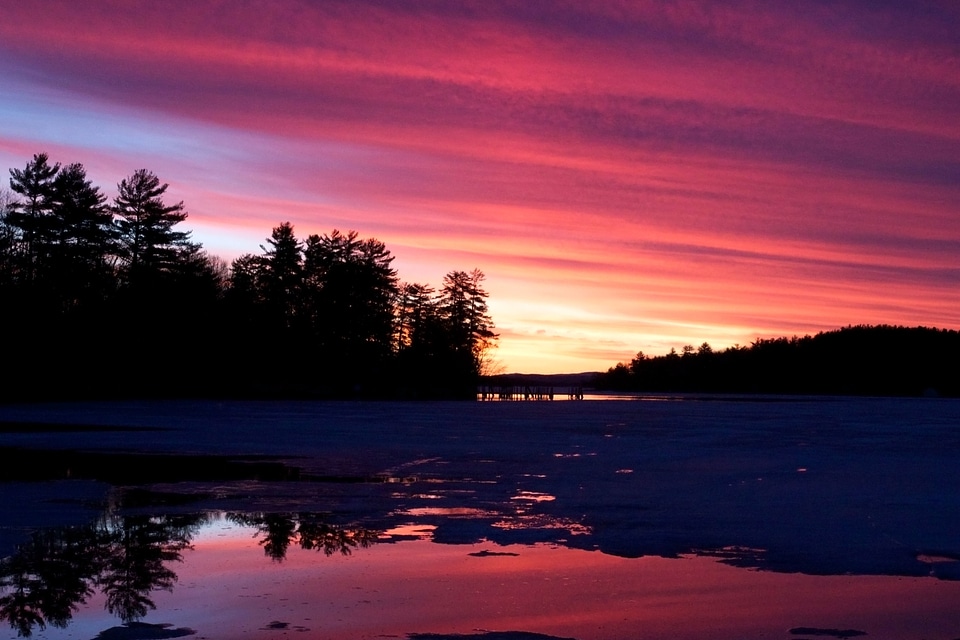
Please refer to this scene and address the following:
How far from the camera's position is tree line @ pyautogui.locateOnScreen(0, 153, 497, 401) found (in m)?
55.9

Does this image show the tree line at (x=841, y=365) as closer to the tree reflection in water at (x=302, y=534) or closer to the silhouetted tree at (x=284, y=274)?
the silhouetted tree at (x=284, y=274)

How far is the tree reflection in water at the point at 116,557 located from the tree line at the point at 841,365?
13408 centimetres

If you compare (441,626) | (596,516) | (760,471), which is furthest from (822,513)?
(441,626)

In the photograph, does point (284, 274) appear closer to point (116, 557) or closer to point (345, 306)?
point (345, 306)

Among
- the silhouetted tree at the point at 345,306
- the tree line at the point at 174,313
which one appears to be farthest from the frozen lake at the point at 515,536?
the silhouetted tree at the point at 345,306

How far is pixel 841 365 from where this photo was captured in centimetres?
14975

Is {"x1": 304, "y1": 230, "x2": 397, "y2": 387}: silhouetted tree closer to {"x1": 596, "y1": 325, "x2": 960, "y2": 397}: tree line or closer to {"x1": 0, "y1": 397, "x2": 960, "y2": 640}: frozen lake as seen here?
{"x1": 0, "y1": 397, "x2": 960, "y2": 640}: frozen lake

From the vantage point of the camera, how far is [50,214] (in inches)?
2264

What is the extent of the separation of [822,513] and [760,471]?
4847mm

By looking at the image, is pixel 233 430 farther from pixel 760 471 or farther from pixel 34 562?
pixel 34 562

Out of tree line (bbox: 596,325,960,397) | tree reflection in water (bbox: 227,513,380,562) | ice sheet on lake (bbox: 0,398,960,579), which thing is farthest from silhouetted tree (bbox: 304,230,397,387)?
tree line (bbox: 596,325,960,397)

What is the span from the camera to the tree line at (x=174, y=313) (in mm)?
55938

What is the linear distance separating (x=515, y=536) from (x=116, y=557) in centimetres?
401

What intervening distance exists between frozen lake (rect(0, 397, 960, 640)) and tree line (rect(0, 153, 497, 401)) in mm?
38021
